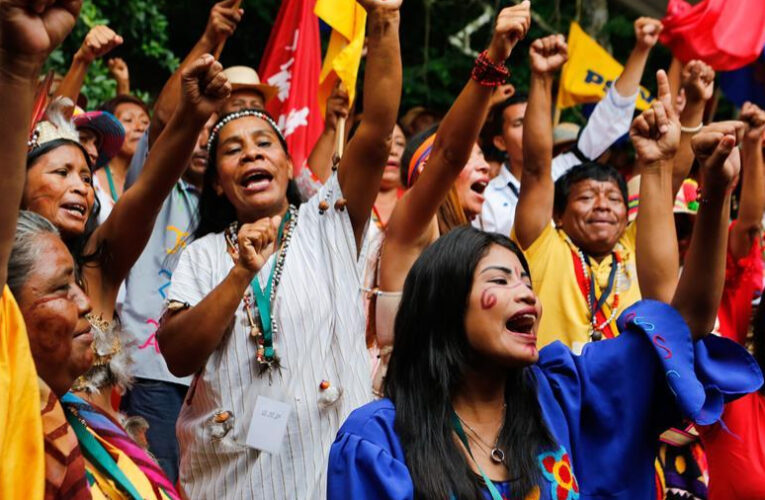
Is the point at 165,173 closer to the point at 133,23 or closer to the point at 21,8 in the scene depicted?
the point at 21,8

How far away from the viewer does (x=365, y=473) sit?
9.09 feet

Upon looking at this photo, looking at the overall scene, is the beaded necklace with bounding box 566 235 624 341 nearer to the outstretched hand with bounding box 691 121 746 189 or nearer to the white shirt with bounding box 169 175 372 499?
the white shirt with bounding box 169 175 372 499

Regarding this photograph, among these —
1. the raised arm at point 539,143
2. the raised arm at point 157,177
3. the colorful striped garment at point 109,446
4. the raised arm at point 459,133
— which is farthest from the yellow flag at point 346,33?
the colorful striped garment at point 109,446

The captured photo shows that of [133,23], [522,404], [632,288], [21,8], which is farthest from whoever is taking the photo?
[133,23]

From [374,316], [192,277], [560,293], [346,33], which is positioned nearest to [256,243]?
[192,277]

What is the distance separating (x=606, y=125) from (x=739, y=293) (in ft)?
5.28

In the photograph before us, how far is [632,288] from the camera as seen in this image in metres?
4.79

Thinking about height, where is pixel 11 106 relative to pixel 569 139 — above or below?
above

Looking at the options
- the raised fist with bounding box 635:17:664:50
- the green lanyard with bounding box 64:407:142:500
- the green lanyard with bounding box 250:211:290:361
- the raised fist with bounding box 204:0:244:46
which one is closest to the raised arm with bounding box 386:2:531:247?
the green lanyard with bounding box 250:211:290:361

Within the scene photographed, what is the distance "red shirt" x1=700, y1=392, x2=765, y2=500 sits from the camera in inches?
148

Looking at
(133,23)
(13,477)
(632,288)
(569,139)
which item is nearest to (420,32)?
(133,23)

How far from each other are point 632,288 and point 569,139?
8.49 ft

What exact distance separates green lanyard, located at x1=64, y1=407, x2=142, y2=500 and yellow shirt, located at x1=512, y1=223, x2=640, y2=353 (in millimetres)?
2199

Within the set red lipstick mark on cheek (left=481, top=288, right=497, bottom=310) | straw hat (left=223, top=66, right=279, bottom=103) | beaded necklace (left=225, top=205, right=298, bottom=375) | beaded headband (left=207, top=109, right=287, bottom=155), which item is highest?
beaded headband (left=207, top=109, right=287, bottom=155)
